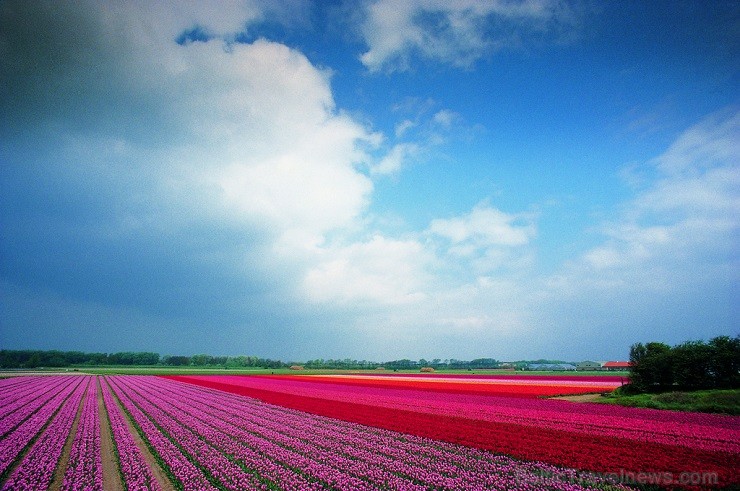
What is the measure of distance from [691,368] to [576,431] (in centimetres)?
1931

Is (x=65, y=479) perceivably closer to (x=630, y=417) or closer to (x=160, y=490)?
(x=160, y=490)

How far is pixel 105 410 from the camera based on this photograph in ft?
84.9

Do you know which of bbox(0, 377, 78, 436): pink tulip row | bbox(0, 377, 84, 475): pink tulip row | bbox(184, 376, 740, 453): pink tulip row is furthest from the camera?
bbox(0, 377, 78, 436): pink tulip row

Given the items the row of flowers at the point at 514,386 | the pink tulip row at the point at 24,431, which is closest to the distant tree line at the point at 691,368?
the row of flowers at the point at 514,386

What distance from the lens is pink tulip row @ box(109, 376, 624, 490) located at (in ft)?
35.0

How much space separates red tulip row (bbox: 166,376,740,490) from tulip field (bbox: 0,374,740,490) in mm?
65

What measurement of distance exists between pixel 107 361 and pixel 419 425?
21933 cm

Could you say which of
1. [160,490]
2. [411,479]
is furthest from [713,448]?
[160,490]

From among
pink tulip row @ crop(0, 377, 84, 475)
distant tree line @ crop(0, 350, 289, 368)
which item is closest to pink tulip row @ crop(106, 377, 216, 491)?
pink tulip row @ crop(0, 377, 84, 475)

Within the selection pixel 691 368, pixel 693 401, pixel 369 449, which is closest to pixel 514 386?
pixel 691 368

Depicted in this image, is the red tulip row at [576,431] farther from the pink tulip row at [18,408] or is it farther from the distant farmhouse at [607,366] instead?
the distant farmhouse at [607,366]

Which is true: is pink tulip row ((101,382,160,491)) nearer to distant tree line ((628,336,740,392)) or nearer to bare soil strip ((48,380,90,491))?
bare soil strip ((48,380,90,491))

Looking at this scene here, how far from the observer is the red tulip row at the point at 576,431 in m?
11.6

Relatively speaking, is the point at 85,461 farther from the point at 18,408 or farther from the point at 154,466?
the point at 18,408
